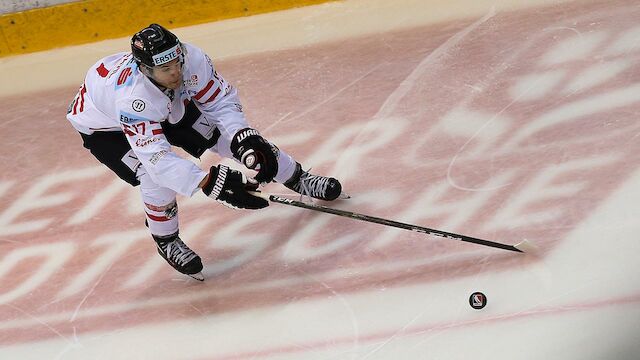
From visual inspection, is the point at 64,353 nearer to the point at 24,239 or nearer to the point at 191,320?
the point at 191,320

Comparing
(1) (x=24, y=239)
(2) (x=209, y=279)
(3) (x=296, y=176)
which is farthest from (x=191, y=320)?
(1) (x=24, y=239)

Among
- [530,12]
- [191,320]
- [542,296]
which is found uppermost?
[530,12]

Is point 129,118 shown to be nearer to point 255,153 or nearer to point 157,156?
point 157,156

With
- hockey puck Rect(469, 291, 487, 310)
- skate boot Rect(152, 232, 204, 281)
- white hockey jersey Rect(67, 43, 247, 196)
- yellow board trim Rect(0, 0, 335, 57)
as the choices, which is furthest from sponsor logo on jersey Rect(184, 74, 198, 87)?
yellow board trim Rect(0, 0, 335, 57)

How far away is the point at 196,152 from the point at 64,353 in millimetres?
895

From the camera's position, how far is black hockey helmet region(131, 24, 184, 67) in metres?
3.14

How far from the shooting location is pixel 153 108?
326 cm

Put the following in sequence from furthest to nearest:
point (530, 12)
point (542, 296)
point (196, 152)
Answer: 1. point (530, 12)
2. point (196, 152)
3. point (542, 296)

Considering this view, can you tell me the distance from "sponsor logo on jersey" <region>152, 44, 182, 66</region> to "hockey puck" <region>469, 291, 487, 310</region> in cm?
128

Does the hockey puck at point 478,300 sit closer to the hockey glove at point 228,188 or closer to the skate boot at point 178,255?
the hockey glove at point 228,188

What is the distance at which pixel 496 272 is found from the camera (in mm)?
3273

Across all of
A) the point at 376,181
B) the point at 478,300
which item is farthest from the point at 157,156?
the point at 478,300

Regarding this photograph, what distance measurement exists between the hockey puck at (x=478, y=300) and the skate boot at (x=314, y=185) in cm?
88

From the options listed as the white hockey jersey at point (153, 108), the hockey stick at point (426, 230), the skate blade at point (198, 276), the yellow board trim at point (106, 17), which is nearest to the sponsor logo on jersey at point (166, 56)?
the white hockey jersey at point (153, 108)
